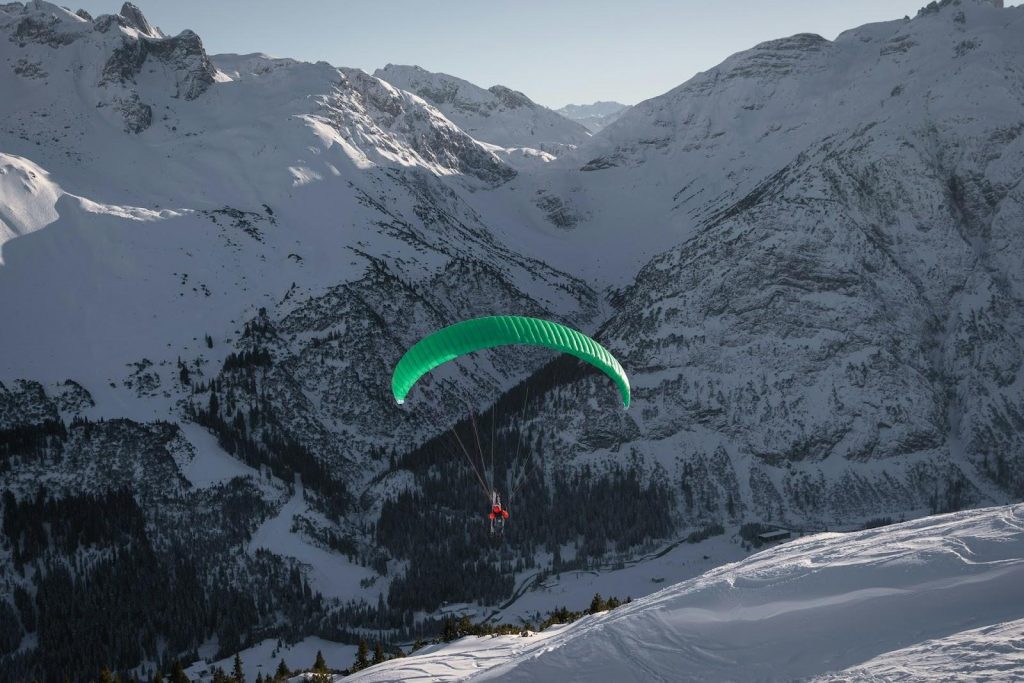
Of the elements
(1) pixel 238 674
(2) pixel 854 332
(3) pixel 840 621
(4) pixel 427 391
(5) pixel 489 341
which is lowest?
(1) pixel 238 674

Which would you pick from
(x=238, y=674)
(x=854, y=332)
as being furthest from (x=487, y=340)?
(x=854, y=332)

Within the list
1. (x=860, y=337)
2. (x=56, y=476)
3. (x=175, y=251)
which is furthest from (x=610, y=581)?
(x=175, y=251)

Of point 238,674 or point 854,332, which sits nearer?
point 238,674

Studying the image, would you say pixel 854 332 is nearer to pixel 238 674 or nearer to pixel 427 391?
pixel 427 391

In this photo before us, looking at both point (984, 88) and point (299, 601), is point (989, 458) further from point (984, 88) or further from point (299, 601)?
point (299, 601)

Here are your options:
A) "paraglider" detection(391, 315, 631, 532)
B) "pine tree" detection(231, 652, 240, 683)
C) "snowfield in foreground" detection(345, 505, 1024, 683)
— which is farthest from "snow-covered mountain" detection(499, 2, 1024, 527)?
"snowfield in foreground" detection(345, 505, 1024, 683)

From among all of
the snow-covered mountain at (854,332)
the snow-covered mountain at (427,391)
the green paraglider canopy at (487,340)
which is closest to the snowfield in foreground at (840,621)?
the green paraglider canopy at (487,340)

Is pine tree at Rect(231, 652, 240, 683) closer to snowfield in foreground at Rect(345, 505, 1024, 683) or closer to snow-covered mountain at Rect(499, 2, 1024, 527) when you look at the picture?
snowfield in foreground at Rect(345, 505, 1024, 683)
